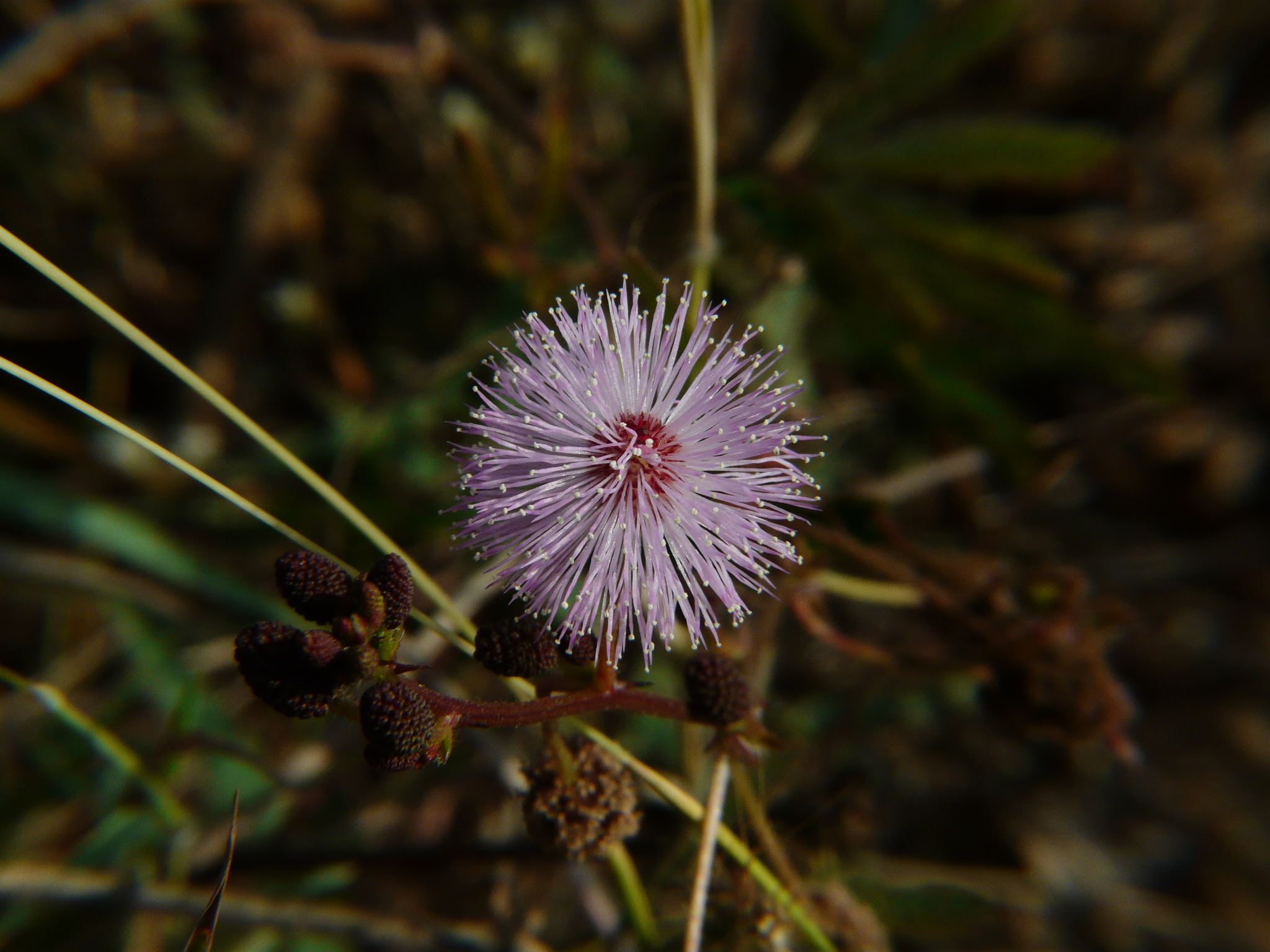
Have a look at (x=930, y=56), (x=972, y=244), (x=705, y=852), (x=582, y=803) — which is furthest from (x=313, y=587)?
(x=930, y=56)

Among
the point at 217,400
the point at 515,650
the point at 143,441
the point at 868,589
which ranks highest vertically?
the point at 868,589

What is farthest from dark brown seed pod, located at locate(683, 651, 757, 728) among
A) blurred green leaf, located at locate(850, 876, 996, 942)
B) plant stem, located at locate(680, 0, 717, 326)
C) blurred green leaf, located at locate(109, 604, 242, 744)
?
blurred green leaf, located at locate(109, 604, 242, 744)

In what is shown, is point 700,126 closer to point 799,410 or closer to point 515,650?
point 799,410

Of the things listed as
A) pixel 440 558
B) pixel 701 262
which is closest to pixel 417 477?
pixel 440 558

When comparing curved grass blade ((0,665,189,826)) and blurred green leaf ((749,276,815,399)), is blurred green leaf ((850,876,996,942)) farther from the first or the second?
curved grass blade ((0,665,189,826))

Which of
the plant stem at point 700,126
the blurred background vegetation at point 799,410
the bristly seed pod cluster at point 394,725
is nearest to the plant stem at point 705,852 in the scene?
the blurred background vegetation at point 799,410

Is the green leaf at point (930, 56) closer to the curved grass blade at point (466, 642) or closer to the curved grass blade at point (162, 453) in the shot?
the curved grass blade at point (466, 642)
